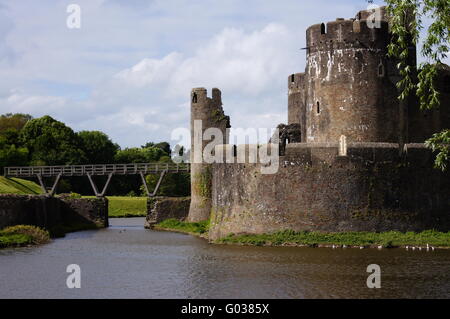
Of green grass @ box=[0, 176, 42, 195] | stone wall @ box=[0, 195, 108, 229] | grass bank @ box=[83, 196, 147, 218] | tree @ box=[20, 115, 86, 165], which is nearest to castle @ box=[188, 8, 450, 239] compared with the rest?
stone wall @ box=[0, 195, 108, 229]

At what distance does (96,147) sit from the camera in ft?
288

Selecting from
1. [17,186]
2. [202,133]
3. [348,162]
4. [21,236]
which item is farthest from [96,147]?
[348,162]

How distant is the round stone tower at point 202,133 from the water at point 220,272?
10242mm

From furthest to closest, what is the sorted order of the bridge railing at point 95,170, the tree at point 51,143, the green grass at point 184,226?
the tree at point 51,143 < the bridge railing at point 95,170 < the green grass at point 184,226

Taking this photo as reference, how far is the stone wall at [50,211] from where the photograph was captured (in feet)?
113

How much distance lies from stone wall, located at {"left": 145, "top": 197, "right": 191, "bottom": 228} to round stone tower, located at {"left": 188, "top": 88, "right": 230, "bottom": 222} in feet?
9.53

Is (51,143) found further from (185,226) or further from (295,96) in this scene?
(295,96)

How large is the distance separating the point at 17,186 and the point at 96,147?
3094 centimetres

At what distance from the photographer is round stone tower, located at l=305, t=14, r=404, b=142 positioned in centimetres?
3350

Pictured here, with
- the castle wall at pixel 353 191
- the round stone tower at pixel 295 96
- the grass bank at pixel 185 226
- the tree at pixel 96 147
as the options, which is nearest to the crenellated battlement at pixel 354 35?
the castle wall at pixel 353 191

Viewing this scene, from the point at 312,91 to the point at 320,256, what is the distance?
1062cm

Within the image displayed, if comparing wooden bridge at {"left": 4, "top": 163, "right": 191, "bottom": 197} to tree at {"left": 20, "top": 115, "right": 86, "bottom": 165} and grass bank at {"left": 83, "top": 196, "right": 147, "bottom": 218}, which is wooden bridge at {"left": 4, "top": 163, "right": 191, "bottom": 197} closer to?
grass bank at {"left": 83, "top": 196, "right": 147, "bottom": 218}

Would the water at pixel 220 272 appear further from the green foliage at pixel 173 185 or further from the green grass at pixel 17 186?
the green foliage at pixel 173 185
